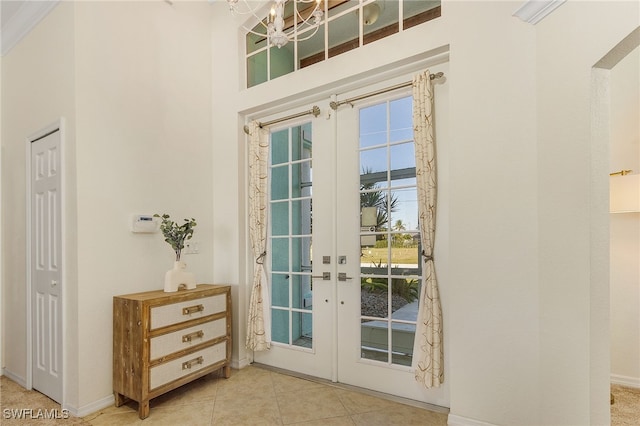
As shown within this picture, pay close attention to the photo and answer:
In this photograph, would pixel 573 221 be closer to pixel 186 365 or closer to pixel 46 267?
pixel 186 365

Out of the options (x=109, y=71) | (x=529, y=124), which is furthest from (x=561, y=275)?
(x=109, y=71)

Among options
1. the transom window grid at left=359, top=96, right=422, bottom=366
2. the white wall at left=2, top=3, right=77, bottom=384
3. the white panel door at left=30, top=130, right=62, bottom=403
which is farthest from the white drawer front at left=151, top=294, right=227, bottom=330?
the transom window grid at left=359, top=96, right=422, bottom=366

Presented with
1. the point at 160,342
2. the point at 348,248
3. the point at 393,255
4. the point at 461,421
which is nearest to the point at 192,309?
the point at 160,342

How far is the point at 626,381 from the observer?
272cm

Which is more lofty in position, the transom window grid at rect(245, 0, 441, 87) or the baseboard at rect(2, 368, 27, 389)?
the transom window grid at rect(245, 0, 441, 87)

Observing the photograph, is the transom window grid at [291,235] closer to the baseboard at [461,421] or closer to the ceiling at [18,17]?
the baseboard at [461,421]

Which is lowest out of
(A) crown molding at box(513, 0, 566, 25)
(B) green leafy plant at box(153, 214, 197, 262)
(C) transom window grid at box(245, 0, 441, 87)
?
(B) green leafy plant at box(153, 214, 197, 262)

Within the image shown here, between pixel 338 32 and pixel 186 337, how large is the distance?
287 centimetres

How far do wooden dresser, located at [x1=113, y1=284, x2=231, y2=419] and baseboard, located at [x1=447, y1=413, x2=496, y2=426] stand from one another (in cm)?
191

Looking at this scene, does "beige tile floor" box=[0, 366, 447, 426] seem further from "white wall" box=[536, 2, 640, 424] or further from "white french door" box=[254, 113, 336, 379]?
"white wall" box=[536, 2, 640, 424]

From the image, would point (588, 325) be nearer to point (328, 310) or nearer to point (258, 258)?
point (328, 310)

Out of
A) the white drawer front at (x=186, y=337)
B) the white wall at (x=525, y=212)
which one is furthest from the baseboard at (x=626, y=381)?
the white drawer front at (x=186, y=337)

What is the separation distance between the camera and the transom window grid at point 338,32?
2570mm

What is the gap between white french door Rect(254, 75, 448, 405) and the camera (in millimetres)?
2643
